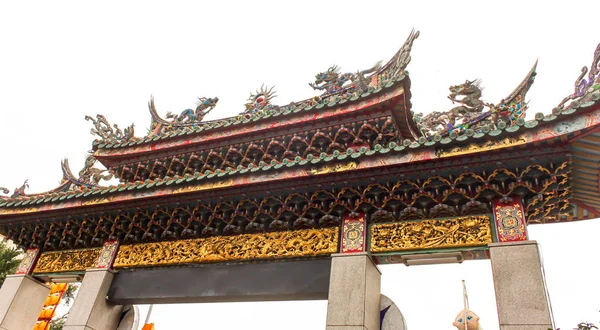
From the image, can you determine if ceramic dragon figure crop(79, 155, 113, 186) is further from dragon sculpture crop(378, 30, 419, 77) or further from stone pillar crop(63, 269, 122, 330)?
dragon sculpture crop(378, 30, 419, 77)

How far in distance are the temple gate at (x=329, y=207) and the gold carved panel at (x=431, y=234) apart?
0.02 m

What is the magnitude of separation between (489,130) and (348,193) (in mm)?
2413

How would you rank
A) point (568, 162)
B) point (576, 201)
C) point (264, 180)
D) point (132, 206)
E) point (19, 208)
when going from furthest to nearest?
point (19, 208) → point (132, 206) → point (264, 180) → point (576, 201) → point (568, 162)

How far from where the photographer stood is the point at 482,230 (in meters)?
6.52

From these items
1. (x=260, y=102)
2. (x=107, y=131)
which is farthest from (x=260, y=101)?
(x=107, y=131)

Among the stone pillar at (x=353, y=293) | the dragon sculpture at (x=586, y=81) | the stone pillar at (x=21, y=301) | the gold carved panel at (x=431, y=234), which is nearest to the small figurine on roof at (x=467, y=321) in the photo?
the stone pillar at (x=353, y=293)

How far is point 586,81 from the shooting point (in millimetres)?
5996

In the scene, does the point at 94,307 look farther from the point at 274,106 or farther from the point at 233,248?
the point at 274,106

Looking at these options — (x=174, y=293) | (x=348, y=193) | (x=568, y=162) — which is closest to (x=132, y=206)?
(x=174, y=293)

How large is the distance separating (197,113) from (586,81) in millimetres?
9706

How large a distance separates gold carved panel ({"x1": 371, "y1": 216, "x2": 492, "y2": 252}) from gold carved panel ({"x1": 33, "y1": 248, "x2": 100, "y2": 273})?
650cm

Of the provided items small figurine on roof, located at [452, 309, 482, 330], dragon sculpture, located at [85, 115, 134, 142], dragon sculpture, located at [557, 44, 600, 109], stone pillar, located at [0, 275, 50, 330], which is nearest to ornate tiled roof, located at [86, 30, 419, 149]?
dragon sculpture, located at [85, 115, 134, 142]

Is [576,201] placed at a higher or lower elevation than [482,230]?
higher

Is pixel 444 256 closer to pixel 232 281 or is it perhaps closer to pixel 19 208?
pixel 232 281
